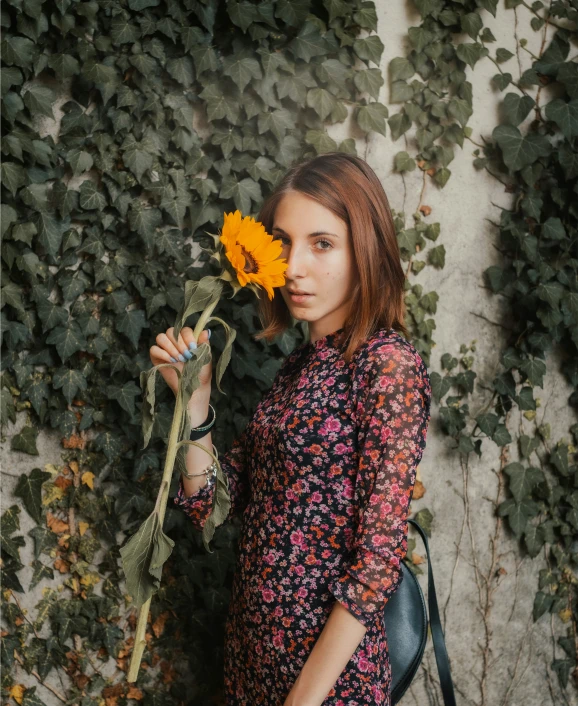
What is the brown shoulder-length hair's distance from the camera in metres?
1.29

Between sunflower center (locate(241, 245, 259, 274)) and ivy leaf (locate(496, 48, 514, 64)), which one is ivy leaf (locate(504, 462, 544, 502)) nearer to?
ivy leaf (locate(496, 48, 514, 64))

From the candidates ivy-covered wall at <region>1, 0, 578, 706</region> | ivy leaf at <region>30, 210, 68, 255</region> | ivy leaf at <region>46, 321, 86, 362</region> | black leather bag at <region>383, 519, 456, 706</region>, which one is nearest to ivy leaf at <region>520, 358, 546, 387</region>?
ivy-covered wall at <region>1, 0, 578, 706</region>

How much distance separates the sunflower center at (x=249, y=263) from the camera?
1.16 metres

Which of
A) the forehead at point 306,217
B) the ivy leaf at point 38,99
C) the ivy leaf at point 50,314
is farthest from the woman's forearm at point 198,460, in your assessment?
the ivy leaf at point 38,99

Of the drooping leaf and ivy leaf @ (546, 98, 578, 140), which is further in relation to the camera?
ivy leaf @ (546, 98, 578, 140)

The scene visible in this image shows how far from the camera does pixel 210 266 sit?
2119mm

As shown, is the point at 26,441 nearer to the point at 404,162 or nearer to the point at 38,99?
the point at 38,99

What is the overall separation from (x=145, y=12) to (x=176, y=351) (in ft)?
3.88

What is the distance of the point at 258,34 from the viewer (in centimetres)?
201

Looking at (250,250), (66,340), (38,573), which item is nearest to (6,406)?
(66,340)

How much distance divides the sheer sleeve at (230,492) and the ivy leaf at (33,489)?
2.23 ft

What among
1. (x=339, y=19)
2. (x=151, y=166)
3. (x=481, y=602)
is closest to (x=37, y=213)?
(x=151, y=166)

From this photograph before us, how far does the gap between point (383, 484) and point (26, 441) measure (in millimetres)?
1280

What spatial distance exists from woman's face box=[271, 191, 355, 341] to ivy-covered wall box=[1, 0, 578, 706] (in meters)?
0.76
